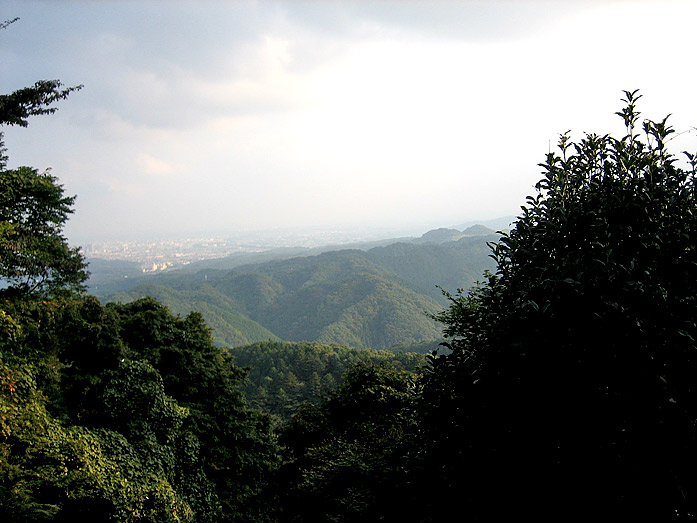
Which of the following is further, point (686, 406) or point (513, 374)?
point (513, 374)

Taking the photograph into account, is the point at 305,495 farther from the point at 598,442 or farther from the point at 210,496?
Answer: the point at 598,442

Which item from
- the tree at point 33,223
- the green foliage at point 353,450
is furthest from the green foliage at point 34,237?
the green foliage at point 353,450

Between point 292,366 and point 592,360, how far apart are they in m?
64.8

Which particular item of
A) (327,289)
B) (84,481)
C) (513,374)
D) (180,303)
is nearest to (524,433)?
(513,374)

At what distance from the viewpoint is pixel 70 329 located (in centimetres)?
1140

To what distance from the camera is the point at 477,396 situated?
3.80m

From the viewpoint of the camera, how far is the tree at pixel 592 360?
2.71m

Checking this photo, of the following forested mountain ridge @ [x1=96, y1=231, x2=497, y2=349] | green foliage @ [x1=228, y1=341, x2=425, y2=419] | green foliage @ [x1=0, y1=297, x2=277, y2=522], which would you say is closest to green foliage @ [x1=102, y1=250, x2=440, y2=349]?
forested mountain ridge @ [x1=96, y1=231, x2=497, y2=349]

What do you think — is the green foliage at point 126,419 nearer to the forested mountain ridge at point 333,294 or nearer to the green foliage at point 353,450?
the green foliage at point 353,450

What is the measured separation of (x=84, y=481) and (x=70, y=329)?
6888 mm

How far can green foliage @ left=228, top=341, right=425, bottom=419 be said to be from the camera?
1987 inches

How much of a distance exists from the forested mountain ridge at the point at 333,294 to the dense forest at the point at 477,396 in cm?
10201

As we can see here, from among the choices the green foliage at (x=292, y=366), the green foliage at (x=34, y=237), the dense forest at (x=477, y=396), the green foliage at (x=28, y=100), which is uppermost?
the green foliage at (x=28, y=100)

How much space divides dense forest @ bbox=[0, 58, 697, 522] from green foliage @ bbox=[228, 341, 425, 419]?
37.4m
